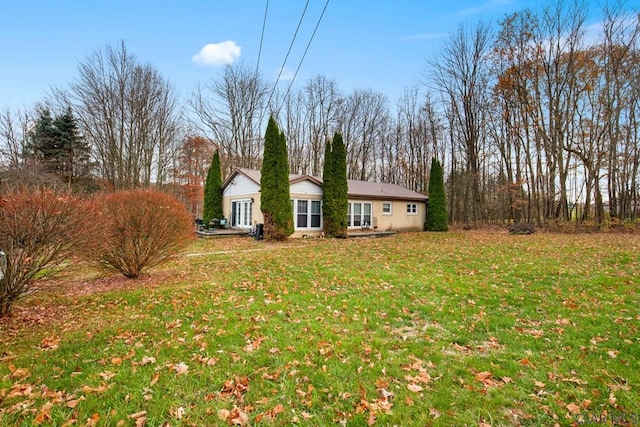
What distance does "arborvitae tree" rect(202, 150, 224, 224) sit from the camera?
20.8 meters

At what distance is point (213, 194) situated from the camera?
21000 mm

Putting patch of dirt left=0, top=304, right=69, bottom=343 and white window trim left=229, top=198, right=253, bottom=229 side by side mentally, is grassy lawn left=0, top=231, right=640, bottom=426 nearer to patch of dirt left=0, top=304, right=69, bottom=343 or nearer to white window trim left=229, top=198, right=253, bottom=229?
patch of dirt left=0, top=304, right=69, bottom=343

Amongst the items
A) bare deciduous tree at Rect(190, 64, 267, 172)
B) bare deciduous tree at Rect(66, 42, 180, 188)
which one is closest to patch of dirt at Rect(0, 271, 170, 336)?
bare deciduous tree at Rect(66, 42, 180, 188)

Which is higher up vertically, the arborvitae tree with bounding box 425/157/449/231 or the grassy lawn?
the arborvitae tree with bounding box 425/157/449/231

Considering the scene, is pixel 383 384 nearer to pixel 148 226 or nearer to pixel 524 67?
pixel 148 226

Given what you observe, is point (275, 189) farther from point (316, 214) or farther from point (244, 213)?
point (244, 213)

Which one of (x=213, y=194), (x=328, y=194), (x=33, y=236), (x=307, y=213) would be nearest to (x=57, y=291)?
(x=33, y=236)

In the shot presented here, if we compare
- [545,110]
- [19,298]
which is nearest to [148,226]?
[19,298]

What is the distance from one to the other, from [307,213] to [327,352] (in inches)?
555

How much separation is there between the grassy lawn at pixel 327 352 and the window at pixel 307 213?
1020cm

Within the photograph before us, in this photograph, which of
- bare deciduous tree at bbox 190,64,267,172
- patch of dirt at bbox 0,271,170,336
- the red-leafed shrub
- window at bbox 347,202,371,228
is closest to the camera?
patch of dirt at bbox 0,271,170,336

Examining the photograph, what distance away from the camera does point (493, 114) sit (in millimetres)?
23172

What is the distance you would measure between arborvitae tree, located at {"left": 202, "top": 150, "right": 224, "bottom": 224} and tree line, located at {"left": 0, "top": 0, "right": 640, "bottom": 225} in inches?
216

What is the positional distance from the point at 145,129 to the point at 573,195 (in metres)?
33.0
